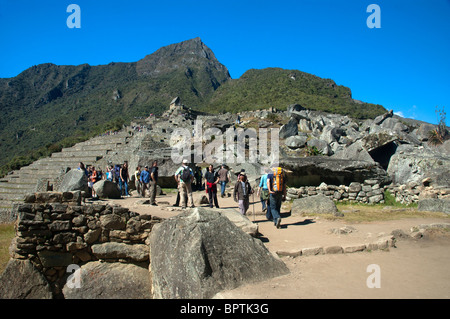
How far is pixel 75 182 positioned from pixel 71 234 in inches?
168

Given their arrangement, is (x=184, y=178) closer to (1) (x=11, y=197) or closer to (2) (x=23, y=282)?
(2) (x=23, y=282)

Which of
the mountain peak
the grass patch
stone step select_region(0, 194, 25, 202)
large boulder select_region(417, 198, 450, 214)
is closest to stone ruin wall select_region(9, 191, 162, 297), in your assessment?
the grass patch

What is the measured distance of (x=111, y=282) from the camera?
5.87 meters

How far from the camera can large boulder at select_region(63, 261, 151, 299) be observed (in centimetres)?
565

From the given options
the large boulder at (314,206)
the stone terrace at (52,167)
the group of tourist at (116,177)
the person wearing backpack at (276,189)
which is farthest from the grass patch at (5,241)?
the stone terrace at (52,167)

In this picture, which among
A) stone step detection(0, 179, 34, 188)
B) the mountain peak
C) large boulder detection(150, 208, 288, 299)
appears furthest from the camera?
the mountain peak

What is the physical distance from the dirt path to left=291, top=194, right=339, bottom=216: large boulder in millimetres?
1937

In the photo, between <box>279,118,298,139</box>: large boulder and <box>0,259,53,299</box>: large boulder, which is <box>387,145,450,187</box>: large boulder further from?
<box>0,259,53,299</box>: large boulder

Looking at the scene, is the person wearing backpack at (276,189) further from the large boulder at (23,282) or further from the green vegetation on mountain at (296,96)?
the green vegetation on mountain at (296,96)

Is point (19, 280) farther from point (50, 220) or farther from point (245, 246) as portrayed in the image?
point (245, 246)

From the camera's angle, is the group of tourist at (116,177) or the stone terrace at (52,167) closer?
the group of tourist at (116,177)

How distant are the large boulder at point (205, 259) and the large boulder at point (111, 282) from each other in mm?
662

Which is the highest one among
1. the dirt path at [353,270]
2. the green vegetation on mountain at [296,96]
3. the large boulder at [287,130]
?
the green vegetation on mountain at [296,96]

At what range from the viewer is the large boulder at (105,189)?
10.9 metres
